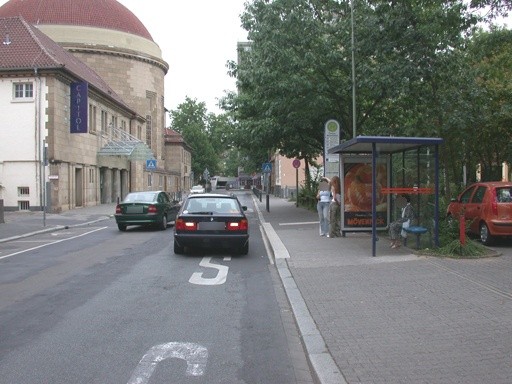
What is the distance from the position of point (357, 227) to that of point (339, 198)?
123 centimetres

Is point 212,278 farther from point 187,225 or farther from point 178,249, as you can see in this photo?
point 178,249

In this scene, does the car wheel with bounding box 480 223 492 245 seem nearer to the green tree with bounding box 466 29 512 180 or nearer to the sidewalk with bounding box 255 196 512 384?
the sidewalk with bounding box 255 196 512 384

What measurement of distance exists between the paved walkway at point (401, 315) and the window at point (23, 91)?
22.9 metres

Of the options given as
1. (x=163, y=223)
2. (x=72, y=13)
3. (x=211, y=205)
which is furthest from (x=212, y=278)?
(x=72, y=13)

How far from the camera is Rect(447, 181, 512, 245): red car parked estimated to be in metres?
12.5

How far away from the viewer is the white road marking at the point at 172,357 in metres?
4.91

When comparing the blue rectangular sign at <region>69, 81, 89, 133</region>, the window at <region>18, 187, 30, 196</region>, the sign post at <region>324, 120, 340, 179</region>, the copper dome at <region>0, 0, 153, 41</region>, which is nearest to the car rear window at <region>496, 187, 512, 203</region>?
the sign post at <region>324, 120, 340, 179</region>

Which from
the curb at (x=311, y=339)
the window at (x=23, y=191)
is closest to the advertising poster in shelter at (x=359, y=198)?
the curb at (x=311, y=339)

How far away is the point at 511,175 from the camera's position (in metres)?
27.3

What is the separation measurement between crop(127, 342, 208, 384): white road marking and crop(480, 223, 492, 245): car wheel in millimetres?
9289

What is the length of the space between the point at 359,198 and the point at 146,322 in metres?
9.15

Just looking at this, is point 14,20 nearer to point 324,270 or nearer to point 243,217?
point 243,217

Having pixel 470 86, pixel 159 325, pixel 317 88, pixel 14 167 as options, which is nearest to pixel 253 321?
pixel 159 325

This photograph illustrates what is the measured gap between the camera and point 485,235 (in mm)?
13008
